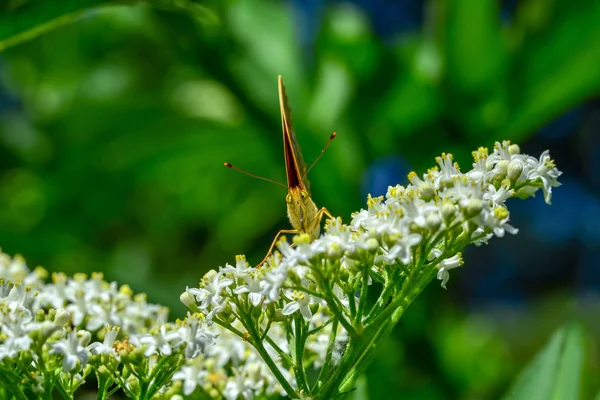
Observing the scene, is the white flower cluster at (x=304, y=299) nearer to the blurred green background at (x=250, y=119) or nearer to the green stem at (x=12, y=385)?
the green stem at (x=12, y=385)

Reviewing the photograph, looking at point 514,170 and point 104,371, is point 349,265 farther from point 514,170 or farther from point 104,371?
point 104,371

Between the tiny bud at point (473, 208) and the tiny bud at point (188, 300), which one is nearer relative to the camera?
the tiny bud at point (473, 208)

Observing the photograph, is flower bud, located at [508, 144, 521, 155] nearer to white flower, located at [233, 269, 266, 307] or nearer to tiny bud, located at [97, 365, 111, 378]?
white flower, located at [233, 269, 266, 307]

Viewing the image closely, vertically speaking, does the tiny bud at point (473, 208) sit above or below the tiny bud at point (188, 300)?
below

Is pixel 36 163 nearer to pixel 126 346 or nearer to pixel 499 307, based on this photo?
pixel 126 346

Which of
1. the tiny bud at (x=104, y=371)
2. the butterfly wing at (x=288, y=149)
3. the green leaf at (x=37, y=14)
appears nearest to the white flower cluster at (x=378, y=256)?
the tiny bud at (x=104, y=371)

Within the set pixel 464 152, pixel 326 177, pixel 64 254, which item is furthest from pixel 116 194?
pixel 464 152

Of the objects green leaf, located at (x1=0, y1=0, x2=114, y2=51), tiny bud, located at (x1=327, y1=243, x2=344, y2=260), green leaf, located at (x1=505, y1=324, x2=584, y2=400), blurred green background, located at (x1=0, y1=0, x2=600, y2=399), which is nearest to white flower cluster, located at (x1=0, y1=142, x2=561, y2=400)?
tiny bud, located at (x1=327, y1=243, x2=344, y2=260)

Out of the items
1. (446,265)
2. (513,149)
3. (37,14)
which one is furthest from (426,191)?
(37,14)
